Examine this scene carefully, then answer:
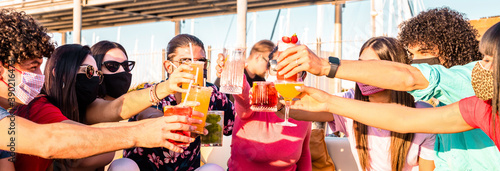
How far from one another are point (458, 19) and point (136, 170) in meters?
2.34

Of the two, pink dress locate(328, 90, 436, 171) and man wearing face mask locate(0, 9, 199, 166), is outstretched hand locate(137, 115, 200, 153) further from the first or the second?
pink dress locate(328, 90, 436, 171)

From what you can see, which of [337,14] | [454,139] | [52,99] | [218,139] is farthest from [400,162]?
[337,14]

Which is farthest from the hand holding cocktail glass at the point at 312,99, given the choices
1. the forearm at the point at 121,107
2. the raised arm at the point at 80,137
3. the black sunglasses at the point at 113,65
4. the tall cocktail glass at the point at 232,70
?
the black sunglasses at the point at 113,65

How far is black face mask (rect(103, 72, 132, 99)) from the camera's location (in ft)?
11.2

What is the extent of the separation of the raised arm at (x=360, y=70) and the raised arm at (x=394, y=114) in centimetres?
13

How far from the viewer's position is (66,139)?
1969 mm

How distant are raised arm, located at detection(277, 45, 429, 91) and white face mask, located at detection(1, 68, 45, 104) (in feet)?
4.16

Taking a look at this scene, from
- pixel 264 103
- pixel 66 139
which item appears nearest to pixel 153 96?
pixel 264 103

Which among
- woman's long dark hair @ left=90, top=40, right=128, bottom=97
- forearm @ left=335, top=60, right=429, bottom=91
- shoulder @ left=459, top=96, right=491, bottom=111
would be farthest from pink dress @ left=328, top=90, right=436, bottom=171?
woman's long dark hair @ left=90, top=40, right=128, bottom=97

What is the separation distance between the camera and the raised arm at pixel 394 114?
7.18 feet

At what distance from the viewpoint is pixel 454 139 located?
2.55 meters

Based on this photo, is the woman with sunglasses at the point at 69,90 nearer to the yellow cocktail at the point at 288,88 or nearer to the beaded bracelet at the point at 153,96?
the beaded bracelet at the point at 153,96

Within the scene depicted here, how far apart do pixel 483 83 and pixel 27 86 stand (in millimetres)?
2236

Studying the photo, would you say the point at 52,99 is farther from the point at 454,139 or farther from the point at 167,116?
the point at 454,139
